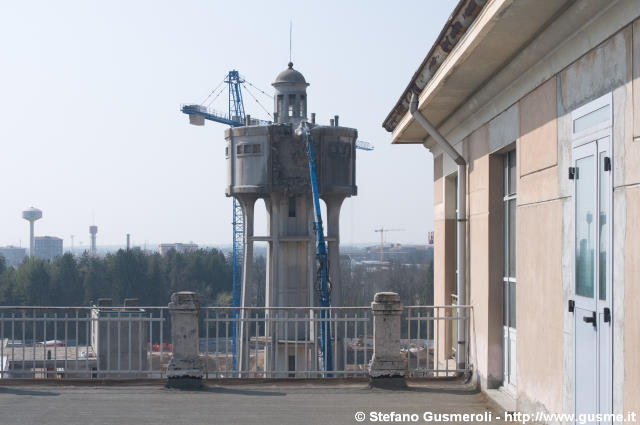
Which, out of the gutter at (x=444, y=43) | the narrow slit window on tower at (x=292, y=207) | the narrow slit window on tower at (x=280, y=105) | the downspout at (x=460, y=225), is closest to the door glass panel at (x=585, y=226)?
the gutter at (x=444, y=43)

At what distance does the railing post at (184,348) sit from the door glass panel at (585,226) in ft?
18.4

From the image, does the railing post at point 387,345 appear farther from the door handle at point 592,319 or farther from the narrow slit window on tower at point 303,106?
the narrow slit window on tower at point 303,106

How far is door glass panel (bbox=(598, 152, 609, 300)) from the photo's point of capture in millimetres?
5840

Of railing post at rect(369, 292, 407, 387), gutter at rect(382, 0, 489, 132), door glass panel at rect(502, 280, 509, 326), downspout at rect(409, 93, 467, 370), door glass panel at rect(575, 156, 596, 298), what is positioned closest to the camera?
door glass panel at rect(575, 156, 596, 298)

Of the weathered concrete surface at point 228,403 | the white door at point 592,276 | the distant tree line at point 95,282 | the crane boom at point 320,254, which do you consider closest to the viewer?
the white door at point 592,276

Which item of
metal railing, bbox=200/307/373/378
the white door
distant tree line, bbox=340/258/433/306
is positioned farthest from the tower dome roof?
distant tree line, bbox=340/258/433/306

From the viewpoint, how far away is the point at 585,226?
20.6 feet

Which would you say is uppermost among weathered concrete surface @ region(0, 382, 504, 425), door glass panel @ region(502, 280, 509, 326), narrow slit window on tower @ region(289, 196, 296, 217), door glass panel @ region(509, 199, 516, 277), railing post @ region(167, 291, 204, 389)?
A: narrow slit window on tower @ region(289, 196, 296, 217)

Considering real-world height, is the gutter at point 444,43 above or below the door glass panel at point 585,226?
above

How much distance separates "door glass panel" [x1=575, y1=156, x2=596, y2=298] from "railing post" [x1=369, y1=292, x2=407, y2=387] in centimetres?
431

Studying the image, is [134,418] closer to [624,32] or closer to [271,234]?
[624,32]

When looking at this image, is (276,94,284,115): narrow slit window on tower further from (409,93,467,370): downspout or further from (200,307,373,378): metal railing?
(409,93,467,370): downspout

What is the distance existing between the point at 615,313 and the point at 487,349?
13.9 feet

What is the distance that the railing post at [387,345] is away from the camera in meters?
10.5
